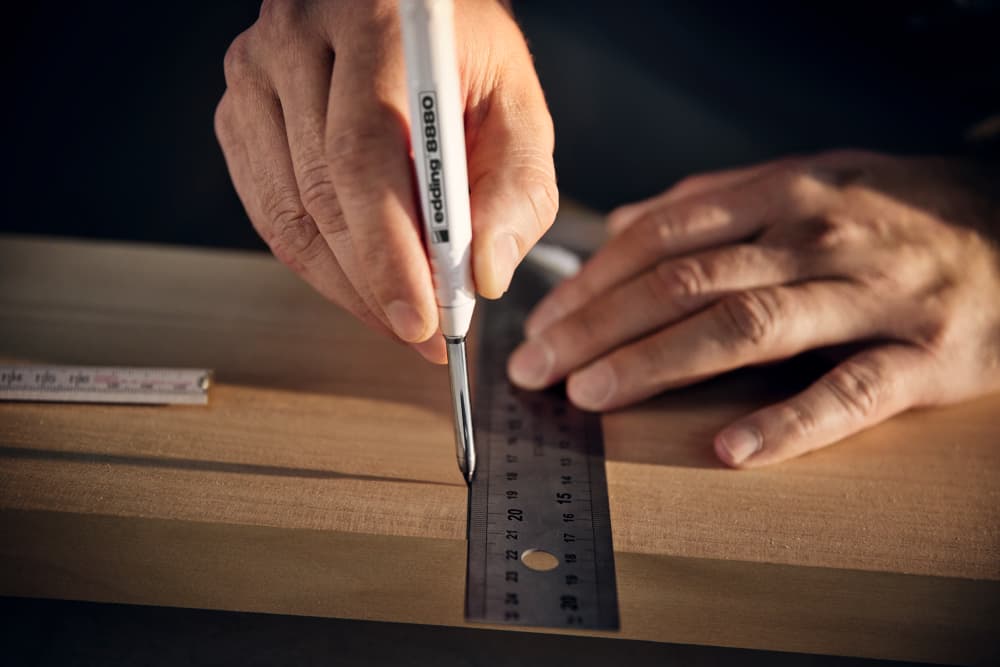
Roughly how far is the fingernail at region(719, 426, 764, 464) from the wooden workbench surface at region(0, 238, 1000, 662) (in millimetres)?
21

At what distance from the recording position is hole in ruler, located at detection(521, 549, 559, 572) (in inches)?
26.8

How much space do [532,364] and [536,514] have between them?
239mm

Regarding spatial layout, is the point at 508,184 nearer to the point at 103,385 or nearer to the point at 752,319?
the point at 752,319

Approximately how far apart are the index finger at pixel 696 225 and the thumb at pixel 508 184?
294 mm

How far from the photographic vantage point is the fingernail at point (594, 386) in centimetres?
90

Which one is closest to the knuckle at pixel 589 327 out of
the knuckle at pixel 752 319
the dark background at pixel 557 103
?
the knuckle at pixel 752 319

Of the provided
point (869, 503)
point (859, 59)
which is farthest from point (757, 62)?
point (869, 503)

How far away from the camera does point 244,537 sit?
72cm

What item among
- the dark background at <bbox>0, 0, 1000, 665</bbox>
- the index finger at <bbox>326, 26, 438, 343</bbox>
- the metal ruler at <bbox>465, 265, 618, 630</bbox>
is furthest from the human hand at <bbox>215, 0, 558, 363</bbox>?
the dark background at <bbox>0, 0, 1000, 665</bbox>

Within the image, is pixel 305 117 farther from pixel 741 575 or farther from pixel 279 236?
pixel 741 575

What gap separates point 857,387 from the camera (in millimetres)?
875

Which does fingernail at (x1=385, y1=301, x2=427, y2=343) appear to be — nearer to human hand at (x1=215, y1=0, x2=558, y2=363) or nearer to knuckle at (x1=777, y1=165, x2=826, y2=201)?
human hand at (x1=215, y1=0, x2=558, y2=363)

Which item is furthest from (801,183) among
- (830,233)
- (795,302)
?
(795,302)

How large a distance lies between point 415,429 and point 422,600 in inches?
→ 8.0
